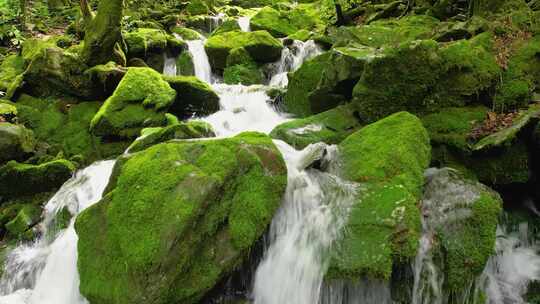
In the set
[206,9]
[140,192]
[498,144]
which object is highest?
[140,192]

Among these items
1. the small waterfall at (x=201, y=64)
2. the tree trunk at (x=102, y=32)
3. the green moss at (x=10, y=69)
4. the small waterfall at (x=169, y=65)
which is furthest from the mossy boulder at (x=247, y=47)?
the green moss at (x=10, y=69)

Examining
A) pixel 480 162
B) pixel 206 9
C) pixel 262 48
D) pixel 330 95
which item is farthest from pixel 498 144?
pixel 206 9

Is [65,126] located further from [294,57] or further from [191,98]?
[294,57]

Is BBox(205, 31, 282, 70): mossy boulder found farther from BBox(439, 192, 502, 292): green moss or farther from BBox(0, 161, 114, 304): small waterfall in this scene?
BBox(439, 192, 502, 292): green moss

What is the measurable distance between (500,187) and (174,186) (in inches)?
186

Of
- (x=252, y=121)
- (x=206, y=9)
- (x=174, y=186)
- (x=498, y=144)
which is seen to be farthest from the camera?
(x=206, y=9)

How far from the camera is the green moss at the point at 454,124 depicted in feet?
20.5

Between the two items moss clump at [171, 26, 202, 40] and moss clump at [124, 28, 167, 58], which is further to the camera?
moss clump at [171, 26, 202, 40]

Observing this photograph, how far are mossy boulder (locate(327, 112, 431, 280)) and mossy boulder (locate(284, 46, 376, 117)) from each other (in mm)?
1830

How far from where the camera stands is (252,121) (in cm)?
988

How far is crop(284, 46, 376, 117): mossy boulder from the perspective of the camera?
7770 mm

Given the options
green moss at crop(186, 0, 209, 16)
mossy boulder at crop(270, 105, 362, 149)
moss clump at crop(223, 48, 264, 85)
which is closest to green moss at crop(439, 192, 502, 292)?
mossy boulder at crop(270, 105, 362, 149)

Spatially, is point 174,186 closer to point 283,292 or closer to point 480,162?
point 283,292

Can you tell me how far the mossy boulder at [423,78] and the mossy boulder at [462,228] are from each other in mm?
2220
